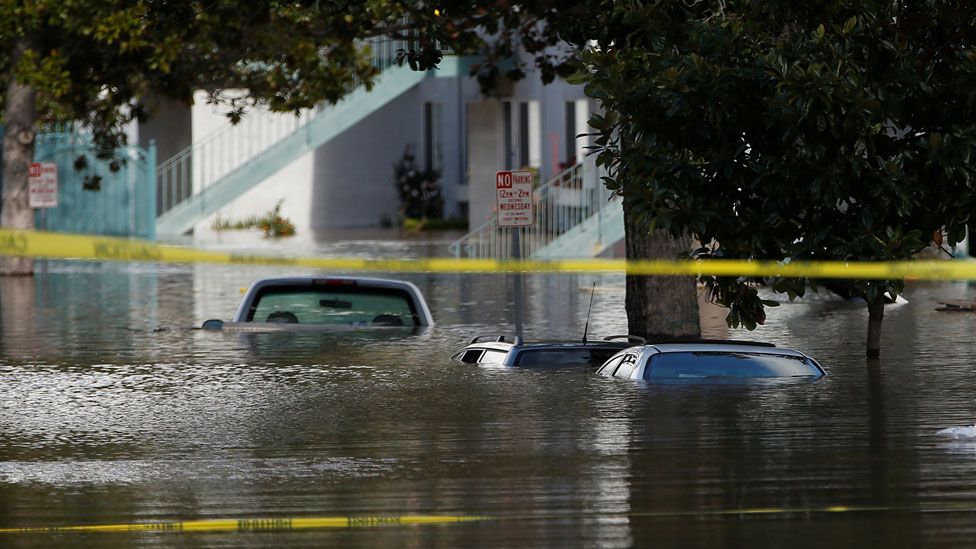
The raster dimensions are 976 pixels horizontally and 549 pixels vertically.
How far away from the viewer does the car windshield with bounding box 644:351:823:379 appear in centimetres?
1365

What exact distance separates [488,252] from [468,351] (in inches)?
686

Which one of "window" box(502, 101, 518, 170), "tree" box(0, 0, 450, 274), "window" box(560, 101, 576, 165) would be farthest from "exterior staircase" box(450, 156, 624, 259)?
"window" box(502, 101, 518, 170)

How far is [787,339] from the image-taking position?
19.6 metres

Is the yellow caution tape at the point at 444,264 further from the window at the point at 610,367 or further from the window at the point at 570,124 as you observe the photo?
the window at the point at 570,124

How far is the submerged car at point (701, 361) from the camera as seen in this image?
13578mm

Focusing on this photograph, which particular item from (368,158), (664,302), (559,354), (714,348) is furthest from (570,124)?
(714,348)

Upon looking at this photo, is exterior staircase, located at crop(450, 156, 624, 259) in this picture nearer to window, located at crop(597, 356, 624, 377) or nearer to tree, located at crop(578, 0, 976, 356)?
window, located at crop(597, 356, 624, 377)

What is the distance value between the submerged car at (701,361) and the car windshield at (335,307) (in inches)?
128

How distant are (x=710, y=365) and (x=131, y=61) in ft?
50.3

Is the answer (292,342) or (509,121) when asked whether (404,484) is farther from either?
(509,121)

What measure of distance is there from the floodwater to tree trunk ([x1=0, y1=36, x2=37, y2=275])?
12.0 m

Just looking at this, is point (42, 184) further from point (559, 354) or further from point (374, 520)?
point (374, 520)

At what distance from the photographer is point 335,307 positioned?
1772cm

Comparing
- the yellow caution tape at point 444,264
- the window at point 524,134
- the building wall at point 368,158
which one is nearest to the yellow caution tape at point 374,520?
the yellow caution tape at point 444,264
